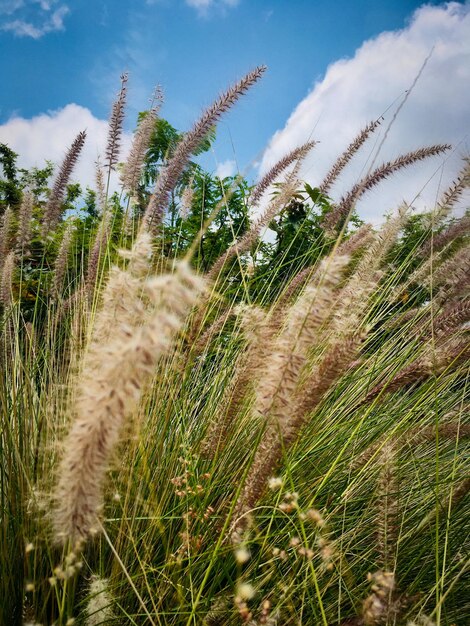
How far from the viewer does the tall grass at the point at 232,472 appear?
88 centimetres

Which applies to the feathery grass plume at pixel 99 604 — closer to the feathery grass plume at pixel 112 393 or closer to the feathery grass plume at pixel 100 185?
the feathery grass plume at pixel 112 393

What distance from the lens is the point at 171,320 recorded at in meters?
0.54

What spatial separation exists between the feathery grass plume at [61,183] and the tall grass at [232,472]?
0.01 m

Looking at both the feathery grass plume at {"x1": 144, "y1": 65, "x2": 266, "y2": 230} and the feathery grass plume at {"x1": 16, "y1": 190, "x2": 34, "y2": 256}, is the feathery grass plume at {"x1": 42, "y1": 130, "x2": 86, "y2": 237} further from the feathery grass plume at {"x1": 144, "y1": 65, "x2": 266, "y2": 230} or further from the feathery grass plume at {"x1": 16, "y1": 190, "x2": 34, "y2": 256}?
the feathery grass plume at {"x1": 144, "y1": 65, "x2": 266, "y2": 230}

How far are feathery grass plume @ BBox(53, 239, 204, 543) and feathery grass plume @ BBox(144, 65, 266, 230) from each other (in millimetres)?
1279

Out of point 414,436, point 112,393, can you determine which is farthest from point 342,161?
point 112,393

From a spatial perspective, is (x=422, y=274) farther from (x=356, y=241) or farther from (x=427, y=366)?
(x=427, y=366)

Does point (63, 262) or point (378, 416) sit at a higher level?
point (63, 262)

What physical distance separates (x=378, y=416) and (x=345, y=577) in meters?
0.76

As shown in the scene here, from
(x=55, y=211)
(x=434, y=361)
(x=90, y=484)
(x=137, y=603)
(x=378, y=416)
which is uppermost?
(x=55, y=211)

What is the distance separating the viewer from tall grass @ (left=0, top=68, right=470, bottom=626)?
2.89 feet

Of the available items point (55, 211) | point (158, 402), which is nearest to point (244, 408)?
point (158, 402)

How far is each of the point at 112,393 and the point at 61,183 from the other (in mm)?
1929

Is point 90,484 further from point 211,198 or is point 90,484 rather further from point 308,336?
point 211,198
